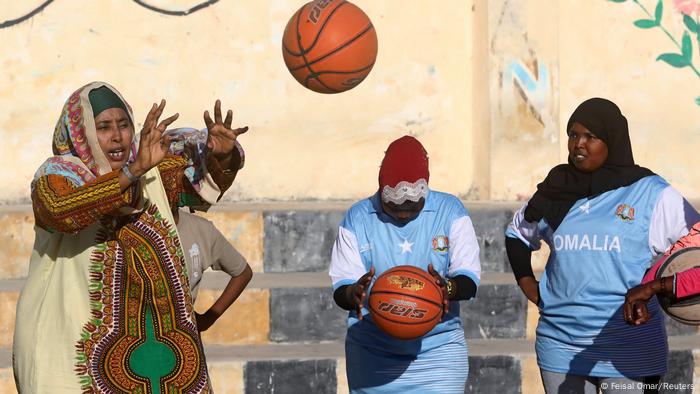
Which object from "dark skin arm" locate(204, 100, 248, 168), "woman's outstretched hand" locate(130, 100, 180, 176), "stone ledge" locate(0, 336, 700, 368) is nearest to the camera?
"woman's outstretched hand" locate(130, 100, 180, 176)

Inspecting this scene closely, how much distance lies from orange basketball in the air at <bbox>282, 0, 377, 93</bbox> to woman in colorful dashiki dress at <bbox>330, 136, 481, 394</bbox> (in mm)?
1432

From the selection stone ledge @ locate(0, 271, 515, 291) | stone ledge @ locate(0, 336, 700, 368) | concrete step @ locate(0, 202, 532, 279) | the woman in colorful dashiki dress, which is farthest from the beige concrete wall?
the woman in colorful dashiki dress

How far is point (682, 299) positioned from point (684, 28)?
6.25 m

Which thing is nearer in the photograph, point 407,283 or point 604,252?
point 407,283

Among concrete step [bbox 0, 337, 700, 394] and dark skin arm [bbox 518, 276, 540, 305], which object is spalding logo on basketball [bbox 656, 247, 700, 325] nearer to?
dark skin arm [bbox 518, 276, 540, 305]

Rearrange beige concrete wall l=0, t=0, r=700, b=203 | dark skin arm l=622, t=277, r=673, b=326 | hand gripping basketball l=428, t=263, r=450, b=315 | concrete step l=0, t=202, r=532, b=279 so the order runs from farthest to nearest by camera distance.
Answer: beige concrete wall l=0, t=0, r=700, b=203 → concrete step l=0, t=202, r=532, b=279 → hand gripping basketball l=428, t=263, r=450, b=315 → dark skin arm l=622, t=277, r=673, b=326

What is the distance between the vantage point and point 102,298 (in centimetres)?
495

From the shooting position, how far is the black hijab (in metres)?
5.68

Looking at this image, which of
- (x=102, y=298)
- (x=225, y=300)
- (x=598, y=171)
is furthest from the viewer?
(x=225, y=300)

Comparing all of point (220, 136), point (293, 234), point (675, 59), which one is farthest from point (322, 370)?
point (675, 59)

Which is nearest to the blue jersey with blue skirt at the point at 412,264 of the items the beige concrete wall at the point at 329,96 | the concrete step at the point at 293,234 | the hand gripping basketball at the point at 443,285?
the hand gripping basketball at the point at 443,285

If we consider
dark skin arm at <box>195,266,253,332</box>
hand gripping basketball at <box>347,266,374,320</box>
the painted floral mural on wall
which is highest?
the painted floral mural on wall

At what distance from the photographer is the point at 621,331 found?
5.68 metres

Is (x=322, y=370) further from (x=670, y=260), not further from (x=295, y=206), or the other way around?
(x=670, y=260)
